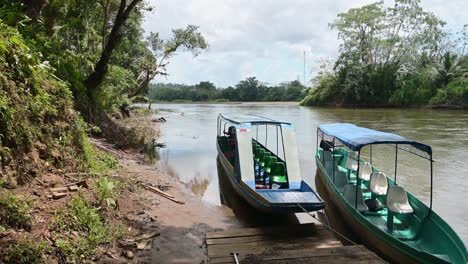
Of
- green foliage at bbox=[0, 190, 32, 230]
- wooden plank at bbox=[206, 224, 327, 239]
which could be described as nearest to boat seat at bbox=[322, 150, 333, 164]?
wooden plank at bbox=[206, 224, 327, 239]

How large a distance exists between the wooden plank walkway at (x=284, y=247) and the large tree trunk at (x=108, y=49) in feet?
27.0

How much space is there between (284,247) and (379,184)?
2.87m

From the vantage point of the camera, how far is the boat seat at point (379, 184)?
301 inches

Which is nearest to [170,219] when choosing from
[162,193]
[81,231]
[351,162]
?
[162,193]

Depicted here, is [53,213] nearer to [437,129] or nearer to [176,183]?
[176,183]

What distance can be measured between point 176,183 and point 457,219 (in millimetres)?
6857

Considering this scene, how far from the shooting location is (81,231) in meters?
5.04

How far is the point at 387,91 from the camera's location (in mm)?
43750

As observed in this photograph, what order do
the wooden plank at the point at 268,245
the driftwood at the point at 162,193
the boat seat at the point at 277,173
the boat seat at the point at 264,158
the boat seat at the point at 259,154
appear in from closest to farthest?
the wooden plank at the point at 268,245, the driftwood at the point at 162,193, the boat seat at the point at 277,173, the boat seat at the point at 264,158, the boat seat at the point at 259,154

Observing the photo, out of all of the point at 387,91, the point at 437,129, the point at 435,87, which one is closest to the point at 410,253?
the point at 437,129

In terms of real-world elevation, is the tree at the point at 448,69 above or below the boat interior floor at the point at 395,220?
above

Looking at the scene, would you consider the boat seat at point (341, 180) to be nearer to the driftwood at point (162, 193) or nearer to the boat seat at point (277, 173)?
the boat seat at point (277, 173)

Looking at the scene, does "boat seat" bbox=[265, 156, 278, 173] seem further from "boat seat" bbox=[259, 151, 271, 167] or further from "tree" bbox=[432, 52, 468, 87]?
"tree" bbox=[432, 52, 468, 87]

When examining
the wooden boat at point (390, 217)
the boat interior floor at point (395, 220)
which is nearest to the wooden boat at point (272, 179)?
the wooden boat at point (390, 217)
